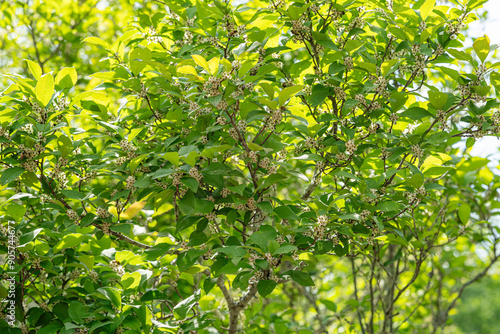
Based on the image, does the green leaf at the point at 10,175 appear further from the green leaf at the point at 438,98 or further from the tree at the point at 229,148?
the green leaf at the point at 438,98

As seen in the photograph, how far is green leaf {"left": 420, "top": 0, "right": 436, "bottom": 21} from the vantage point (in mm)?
2424

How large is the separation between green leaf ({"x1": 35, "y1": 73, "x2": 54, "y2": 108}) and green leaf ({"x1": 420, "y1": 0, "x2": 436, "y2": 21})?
6.83ft

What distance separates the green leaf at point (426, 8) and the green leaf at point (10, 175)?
238 cm

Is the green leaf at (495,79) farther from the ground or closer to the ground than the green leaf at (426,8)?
closer to the ground

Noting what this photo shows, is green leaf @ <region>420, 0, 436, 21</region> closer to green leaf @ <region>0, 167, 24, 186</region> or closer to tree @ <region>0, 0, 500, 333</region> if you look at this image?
tree @ <region>0, 0, 500, 333</region>

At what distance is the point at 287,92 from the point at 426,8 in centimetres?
108

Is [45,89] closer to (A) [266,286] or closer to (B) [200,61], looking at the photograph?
(B) [200,61]

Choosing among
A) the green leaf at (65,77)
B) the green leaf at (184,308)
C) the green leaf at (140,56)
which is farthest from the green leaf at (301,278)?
the green leaf at (65,77)

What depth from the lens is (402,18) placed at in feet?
8.49

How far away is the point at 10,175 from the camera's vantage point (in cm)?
216

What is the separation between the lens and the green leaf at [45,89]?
220cm

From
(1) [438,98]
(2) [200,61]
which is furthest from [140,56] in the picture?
(1) [438,98]

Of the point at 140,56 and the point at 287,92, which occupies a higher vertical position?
the point at 140,56

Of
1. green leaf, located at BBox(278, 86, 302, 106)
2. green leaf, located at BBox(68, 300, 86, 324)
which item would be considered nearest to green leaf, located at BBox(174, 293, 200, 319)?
green leaf, located at BBox(68, 300, 86, 324)
